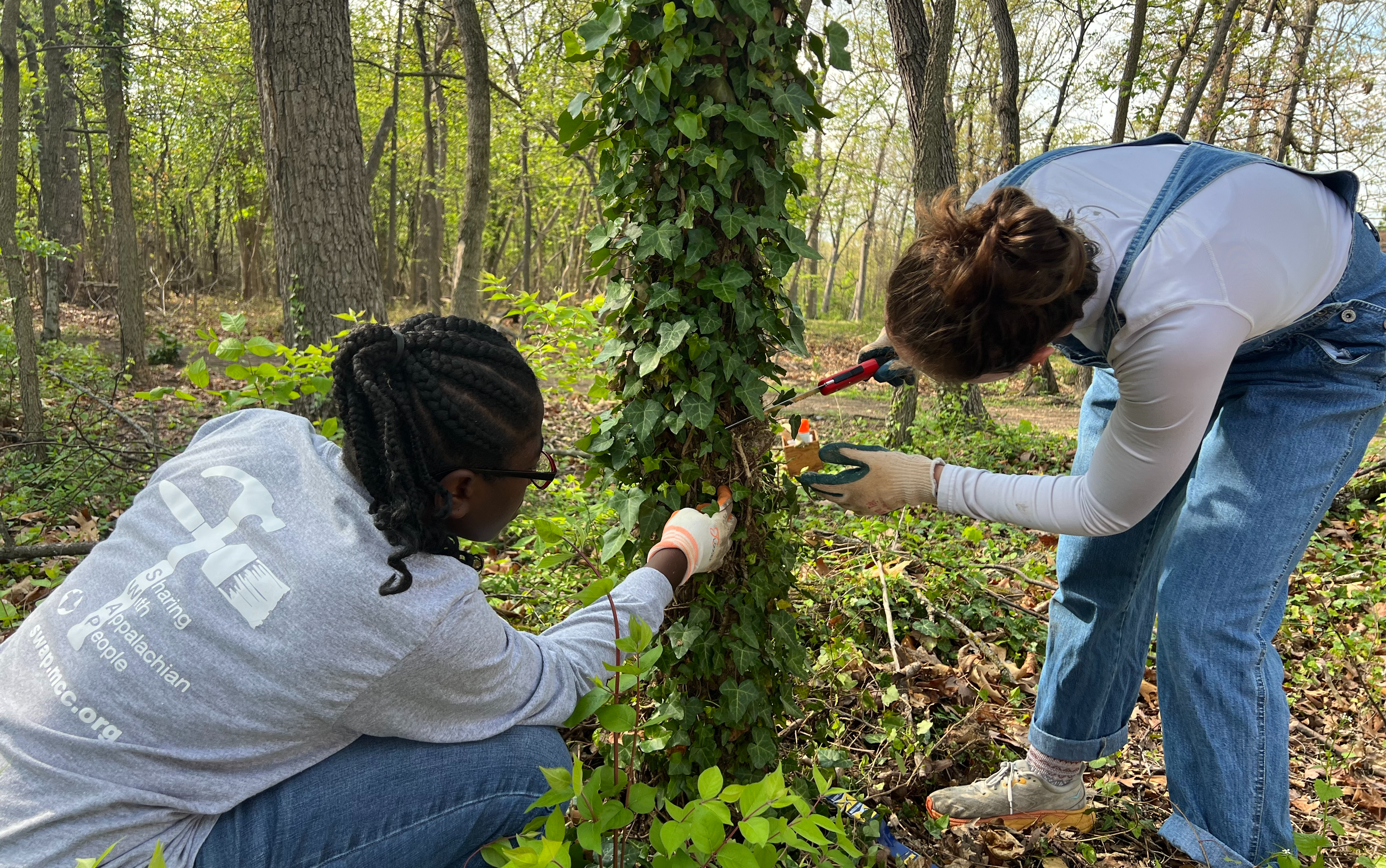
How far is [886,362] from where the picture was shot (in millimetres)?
2137

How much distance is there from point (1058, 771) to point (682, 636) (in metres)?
1.16

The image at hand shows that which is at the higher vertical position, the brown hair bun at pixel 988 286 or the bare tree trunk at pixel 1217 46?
the bare tree trunk at pixel 1217 46

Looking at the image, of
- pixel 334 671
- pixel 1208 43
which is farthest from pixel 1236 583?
pixel 1208 43

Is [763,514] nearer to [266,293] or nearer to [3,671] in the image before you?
[3,671]

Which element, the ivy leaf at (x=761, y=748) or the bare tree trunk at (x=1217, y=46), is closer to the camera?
the ivy leaf at (x=761, y=748)

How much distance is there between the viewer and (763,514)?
1996 mm

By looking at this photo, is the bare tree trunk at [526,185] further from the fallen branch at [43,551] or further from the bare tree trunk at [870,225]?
the fallen branch at [43,551]

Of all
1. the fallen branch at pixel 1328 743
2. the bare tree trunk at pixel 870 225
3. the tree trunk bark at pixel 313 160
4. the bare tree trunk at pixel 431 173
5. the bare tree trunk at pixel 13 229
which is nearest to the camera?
the fallen branch at pixel 1328 743

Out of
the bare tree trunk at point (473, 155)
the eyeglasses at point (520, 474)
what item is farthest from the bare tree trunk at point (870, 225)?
the eyeglasses at point (520, 474)

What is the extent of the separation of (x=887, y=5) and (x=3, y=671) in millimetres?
6921

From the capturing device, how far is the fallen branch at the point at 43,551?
311 centimetres

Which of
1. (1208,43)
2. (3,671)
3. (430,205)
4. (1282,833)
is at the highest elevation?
(1208,43)

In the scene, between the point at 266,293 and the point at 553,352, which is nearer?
the point at 553,352

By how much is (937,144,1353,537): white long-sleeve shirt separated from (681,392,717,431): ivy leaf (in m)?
0.76
